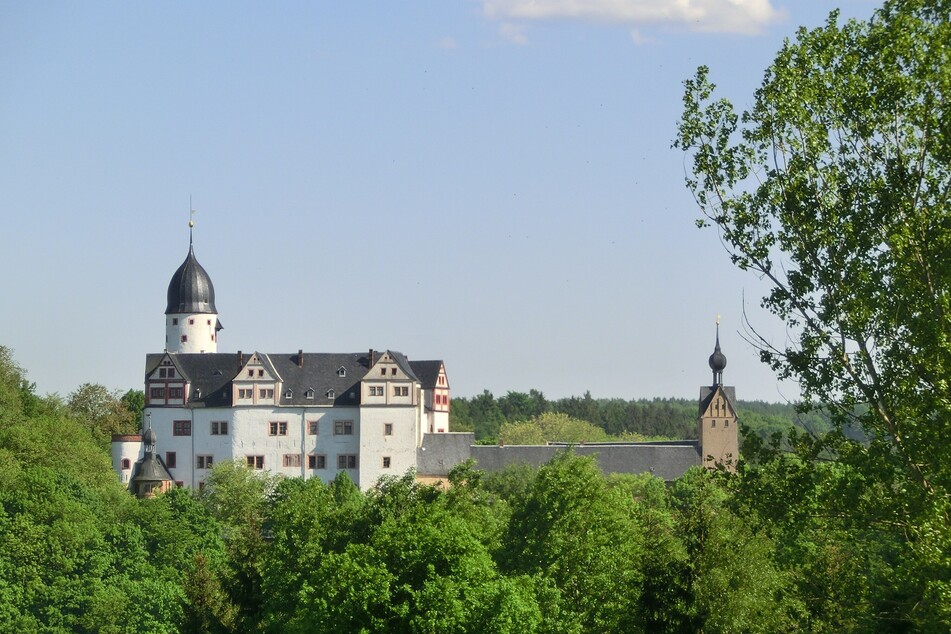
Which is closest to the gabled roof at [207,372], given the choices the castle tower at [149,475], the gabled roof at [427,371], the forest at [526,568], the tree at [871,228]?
the castle tower at [149,475]

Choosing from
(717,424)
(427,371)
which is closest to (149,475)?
(427,371)

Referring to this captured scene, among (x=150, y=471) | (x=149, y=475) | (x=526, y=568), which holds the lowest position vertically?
(x=526, y=568)

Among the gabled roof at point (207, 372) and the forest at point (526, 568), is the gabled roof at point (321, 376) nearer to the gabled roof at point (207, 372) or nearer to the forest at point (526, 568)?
the gabled roof at point (207, 372)

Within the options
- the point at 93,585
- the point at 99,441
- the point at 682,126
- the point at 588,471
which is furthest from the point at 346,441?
the point at 682,126

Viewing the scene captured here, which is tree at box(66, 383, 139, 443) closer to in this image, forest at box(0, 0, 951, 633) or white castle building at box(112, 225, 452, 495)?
white castle building at box(112, 225, 452, 495)

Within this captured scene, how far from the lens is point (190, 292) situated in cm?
10719

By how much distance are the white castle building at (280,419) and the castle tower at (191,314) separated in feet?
17.6

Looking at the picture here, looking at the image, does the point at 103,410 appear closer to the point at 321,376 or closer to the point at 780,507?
the point at 321,376

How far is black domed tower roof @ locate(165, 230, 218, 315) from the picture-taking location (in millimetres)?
107188

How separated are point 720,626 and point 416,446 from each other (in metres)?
64.6

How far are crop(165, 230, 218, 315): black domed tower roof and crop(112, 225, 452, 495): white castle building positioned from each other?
685cm

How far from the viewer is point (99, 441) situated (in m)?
102

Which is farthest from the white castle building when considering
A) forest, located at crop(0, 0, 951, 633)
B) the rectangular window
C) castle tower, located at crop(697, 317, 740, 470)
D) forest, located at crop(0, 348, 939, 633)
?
forest, located at crop(0, 0, 951, 633)

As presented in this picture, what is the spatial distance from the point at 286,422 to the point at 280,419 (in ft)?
1.33
